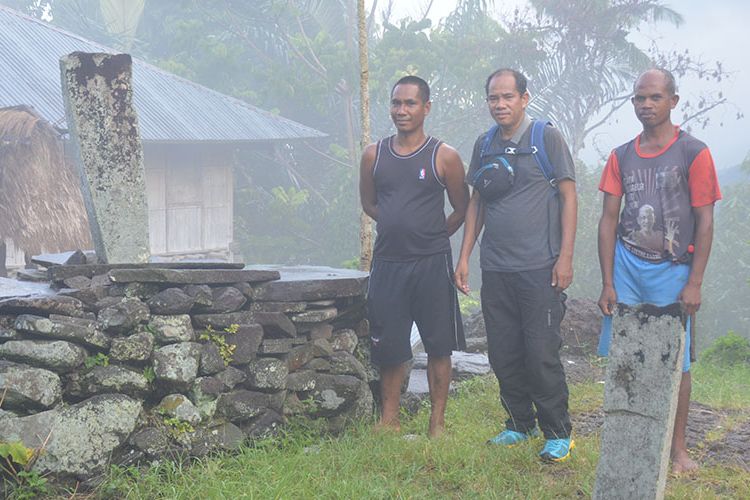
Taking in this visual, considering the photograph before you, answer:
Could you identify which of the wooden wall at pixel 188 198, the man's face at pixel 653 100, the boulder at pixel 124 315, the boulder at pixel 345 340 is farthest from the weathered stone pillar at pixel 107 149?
the wooden wall at pixel 188 198

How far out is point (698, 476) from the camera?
397 cm

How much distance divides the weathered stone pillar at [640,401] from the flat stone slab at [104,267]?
2207 mm

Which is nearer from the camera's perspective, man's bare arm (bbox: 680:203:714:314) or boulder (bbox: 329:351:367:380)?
man's bare arm (bbox: 680:203:714:314)

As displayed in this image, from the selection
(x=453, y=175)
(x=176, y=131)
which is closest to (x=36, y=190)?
(x=176, y=131)

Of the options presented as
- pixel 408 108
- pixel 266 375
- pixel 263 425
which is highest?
pixel 408 108

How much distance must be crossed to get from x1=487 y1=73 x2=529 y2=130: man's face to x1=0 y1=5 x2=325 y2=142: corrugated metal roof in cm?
892

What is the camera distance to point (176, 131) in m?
14.2

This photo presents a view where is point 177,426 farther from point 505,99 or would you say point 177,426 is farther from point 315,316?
point 505,99

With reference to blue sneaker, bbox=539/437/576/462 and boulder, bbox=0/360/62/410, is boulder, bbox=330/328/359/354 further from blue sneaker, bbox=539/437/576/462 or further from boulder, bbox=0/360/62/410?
boulder, bbox=0/360/62/410

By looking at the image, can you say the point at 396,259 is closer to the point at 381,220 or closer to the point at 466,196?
the point at 381,220

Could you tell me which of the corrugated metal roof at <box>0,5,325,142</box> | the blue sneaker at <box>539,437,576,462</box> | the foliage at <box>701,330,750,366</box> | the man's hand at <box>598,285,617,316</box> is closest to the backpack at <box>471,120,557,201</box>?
the man's hand at <box>598,285,617,316</box>

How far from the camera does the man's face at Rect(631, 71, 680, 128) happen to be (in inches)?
150

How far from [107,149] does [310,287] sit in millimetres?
1428

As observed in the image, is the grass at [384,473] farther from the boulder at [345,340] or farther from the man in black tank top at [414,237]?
the boulder at [345,340]
